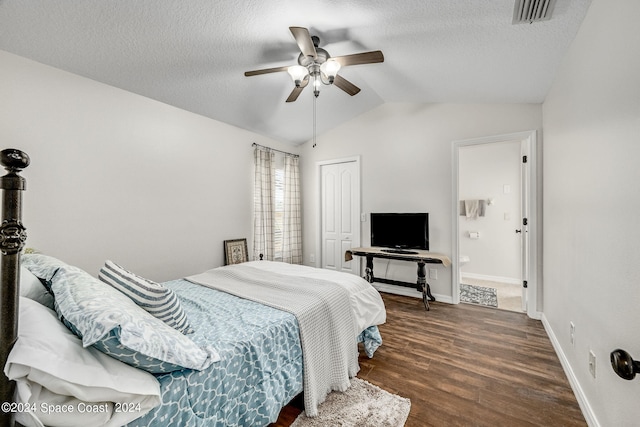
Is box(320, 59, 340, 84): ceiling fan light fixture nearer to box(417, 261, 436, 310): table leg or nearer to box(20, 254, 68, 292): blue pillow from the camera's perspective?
box(20, 254, 68, 292): blue pillow

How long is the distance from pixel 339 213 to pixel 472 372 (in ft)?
9.95

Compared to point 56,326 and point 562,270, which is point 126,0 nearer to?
point 56,326

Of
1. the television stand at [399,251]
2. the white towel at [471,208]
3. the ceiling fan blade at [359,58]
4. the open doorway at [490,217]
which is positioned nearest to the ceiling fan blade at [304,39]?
the ceiling fan blade at [359,58]

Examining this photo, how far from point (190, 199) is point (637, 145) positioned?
149 inches

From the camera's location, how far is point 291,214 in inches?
190

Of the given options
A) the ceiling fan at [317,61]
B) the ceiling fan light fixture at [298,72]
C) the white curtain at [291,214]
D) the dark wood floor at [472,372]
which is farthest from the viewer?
the white curtain at [291,214]

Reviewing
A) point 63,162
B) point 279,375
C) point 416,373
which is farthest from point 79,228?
point 416,373

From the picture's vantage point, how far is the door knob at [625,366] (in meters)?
0.78

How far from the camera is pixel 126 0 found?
6.06 ft

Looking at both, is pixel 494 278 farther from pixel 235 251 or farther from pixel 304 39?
pixel 304 39

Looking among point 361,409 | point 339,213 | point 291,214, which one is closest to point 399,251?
point 339,213

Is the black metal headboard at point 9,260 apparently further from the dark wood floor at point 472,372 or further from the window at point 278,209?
the window at point 278,209

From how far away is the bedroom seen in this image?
132cm

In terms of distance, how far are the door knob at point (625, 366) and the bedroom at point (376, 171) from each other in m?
0.53
